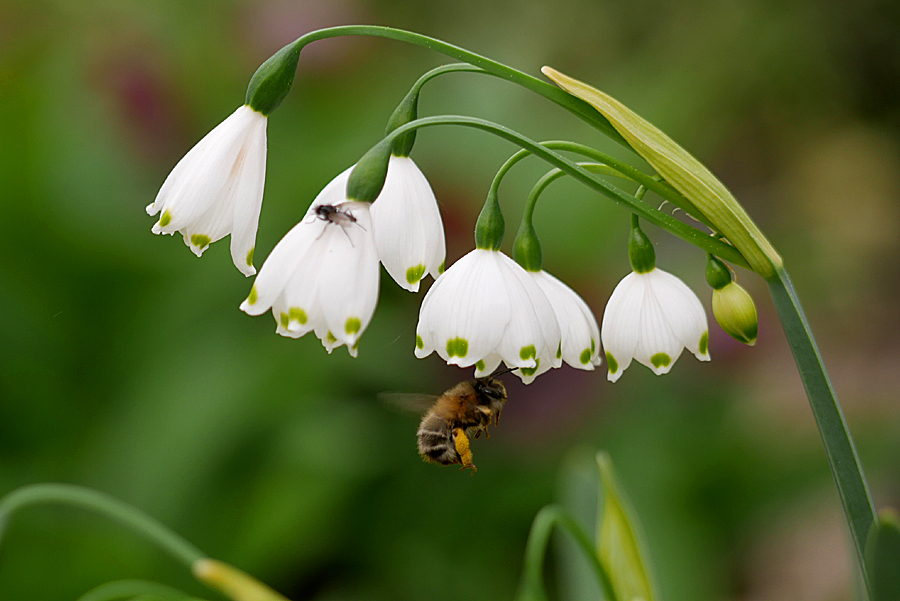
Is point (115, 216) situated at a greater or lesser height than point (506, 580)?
greater

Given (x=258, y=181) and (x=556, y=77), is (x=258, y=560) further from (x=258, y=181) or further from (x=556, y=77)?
(x=556, y=77)

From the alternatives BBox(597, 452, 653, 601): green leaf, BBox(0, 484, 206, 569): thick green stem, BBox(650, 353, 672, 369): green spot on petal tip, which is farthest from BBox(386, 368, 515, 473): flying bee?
BBox(0, 484, 206, 569): thick green stem

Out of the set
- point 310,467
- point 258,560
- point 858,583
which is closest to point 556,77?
point 858,583

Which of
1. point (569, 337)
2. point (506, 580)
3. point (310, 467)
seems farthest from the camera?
point (506, 580)

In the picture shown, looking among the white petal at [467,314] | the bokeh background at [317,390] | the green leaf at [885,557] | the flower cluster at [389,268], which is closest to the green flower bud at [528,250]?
the flower cluster at [389,268]

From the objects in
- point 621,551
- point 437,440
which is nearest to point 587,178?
point 437,440

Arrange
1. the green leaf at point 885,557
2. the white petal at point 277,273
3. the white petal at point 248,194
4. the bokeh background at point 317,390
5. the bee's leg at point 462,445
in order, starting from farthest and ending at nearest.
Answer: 1. the bokeh background at point 317,390
2. the bee's leg at point 462,445
3. the white petal at point 248,194
4. the white petal at point 277,273
5. the green leaf at point 885,557

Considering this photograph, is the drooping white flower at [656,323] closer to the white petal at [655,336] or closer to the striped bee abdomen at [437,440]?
the white petal at [655,336]
